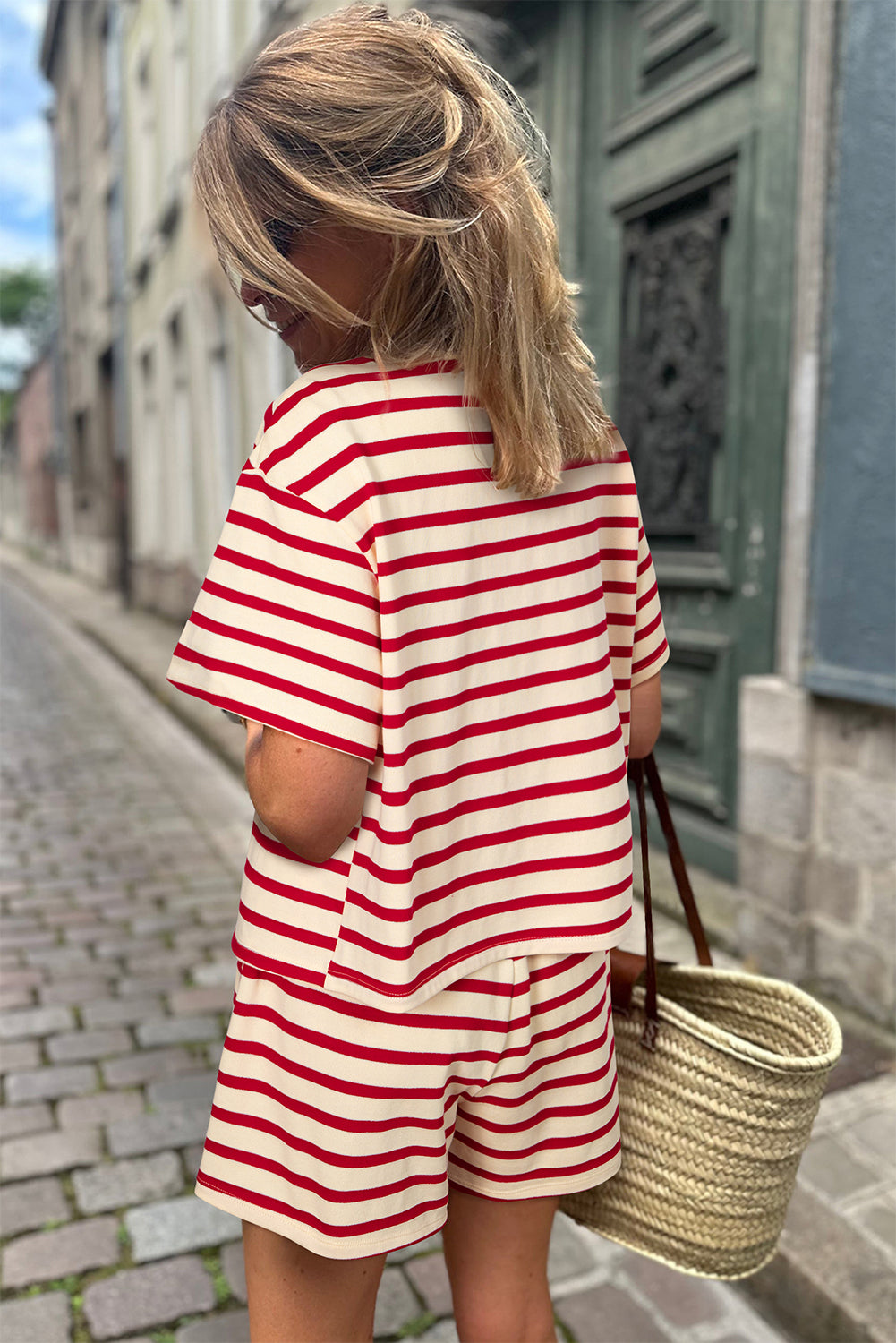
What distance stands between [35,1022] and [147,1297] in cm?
133

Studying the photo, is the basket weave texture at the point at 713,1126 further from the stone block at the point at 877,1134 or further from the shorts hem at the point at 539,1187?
the stone block at the point at 877,1134

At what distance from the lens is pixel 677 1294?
2.30m

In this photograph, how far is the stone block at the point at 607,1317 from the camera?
84.8 inches

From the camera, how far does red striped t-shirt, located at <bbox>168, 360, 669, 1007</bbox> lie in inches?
41.4

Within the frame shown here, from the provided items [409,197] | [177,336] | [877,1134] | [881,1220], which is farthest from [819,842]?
[177,336]

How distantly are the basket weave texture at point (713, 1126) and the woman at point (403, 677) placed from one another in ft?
0.47

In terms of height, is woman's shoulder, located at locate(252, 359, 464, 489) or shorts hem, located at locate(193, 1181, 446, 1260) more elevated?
woman's shoulder, located at locate(252, 359, 464, 489)

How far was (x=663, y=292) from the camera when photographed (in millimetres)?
4363

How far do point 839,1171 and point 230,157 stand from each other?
2435 mm

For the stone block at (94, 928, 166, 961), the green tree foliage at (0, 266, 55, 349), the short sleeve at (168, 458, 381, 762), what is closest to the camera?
the short sleeve at (168, 458, 381, 762)

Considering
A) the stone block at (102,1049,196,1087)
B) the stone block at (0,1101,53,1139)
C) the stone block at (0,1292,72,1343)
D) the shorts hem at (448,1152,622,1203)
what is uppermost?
the shorts hem at (448,1152,622,1203)

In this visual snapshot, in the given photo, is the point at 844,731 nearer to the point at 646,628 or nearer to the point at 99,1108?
the point at 646,628

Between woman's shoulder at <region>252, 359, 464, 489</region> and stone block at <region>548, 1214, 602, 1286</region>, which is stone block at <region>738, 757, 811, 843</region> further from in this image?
woman's shoulder at <region>252, 359, 464, 489</region>

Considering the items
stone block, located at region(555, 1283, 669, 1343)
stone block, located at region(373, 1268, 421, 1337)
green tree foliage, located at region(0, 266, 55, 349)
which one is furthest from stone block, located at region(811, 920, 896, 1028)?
green tree foliage, located at region(0, 266, 55, 349)
